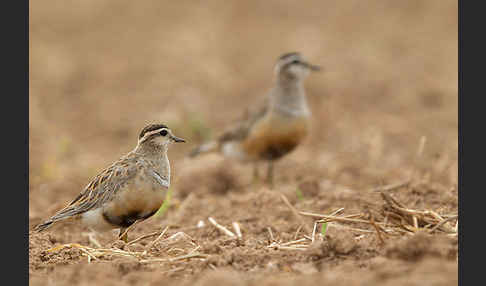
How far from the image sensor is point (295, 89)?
10891 millimetres

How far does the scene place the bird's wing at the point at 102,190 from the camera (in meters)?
6.60

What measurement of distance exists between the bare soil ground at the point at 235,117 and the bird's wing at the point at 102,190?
34cm

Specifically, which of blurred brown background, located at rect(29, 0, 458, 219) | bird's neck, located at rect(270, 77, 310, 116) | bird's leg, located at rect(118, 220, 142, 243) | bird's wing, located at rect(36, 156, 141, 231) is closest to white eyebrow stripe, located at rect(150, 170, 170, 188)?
bird's wing, located at rect(36, 156, 141, 231)

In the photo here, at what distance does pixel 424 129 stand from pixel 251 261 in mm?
8296

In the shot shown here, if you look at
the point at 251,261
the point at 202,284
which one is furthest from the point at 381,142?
the point at 202,284

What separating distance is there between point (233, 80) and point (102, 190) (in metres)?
9.56

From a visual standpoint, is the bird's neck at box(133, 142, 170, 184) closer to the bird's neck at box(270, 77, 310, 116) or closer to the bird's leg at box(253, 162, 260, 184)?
the bird's neck at box(270, 77, 310, 116)

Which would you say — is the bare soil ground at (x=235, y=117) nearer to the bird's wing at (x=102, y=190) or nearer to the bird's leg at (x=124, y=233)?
the bird's leg at (x=124, y=233)

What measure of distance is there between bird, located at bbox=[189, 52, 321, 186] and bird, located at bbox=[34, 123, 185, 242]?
154 inches

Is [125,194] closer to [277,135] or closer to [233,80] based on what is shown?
[277,135]

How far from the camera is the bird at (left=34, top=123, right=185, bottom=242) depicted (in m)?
6.48

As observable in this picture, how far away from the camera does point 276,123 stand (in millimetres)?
10633

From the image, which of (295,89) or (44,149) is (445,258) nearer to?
(295,89)

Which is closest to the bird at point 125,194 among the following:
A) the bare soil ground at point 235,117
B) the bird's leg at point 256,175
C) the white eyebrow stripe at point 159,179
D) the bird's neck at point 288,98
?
the white eyebrow stripe at point 159,179
